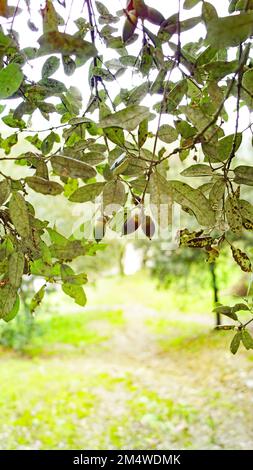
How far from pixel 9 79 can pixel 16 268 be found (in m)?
0.18

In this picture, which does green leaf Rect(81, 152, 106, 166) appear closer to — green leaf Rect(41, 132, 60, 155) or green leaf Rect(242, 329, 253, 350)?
green leaf Rect(41, 132, 60, 155)

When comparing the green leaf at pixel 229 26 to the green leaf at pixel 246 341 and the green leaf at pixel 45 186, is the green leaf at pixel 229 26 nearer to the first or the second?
the green leaf at pixel 45 186

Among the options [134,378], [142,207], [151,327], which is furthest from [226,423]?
[151,327]

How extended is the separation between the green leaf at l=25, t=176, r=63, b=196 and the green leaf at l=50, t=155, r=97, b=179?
1cm

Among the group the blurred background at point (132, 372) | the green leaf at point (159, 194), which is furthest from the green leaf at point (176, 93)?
the blurred background at point (132, 372)

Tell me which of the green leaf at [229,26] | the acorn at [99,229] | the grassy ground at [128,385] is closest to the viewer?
the green leaf at [229,26]

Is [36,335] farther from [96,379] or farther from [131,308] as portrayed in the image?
[131,308]

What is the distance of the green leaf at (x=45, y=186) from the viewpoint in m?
0.40

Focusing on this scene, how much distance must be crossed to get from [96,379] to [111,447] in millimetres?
1266

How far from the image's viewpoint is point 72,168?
1.33ft

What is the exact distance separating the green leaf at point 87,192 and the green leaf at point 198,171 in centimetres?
9

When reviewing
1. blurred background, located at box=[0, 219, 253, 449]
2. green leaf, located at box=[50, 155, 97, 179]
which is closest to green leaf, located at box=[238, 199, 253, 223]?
green leaf, located at box=[50, 155, 97, 179]

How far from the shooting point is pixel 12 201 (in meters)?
0.44

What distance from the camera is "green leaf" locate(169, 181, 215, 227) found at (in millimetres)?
466
